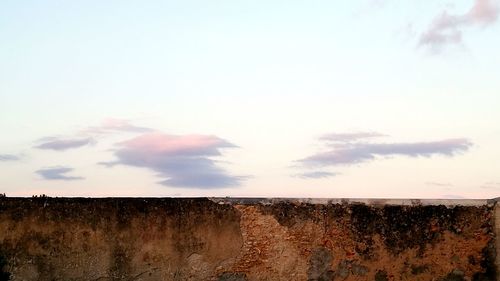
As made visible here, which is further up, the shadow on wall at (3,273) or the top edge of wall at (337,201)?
the top edge of wall at (337,201)

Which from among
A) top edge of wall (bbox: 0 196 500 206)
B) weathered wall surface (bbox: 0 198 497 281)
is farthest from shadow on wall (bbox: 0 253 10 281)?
top edge of wall (bbox: 0 196 500 206)

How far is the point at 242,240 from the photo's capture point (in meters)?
6.34

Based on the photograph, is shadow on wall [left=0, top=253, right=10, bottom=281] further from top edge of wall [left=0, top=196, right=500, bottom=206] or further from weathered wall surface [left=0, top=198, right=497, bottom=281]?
top edge of wall [left=0, top=196, right=500, bottom=206]

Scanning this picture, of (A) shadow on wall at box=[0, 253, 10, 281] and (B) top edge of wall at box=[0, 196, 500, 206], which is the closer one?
(A) shadow on wall at box=[0, 253, 10, 281]

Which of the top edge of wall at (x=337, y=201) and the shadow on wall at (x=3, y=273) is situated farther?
the top edge of wall at (x=337, y=201)

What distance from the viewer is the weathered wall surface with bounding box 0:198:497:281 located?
625cm

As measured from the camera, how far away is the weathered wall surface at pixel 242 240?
6.25 m

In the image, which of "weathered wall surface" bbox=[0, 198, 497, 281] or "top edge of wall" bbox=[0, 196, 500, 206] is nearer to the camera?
"weathered wall surface" bbox=[0, 198, 497, 281]

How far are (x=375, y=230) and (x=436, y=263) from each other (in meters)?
0.66

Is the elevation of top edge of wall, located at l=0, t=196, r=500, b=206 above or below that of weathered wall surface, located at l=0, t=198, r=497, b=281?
above

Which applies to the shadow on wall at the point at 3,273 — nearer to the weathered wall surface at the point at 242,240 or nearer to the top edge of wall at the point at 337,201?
the weathered wall surface at the point at 242,240

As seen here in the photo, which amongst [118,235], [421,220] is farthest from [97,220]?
[421,220]

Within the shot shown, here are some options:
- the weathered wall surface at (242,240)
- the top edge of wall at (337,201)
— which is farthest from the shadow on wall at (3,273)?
the top edge of wall at (337,201)

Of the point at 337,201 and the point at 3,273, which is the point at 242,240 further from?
the point at 3,273
